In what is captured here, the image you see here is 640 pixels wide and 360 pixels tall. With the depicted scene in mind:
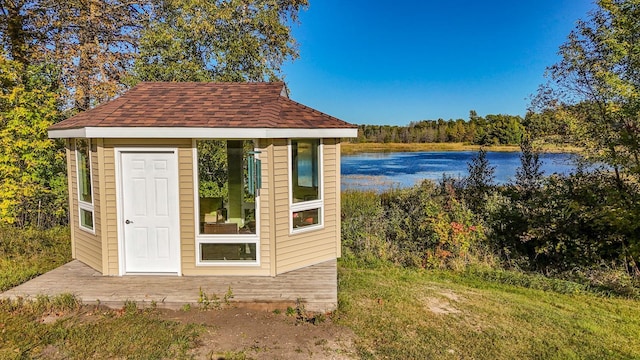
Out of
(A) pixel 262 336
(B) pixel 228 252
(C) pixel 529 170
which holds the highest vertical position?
(C) pixel 529 170

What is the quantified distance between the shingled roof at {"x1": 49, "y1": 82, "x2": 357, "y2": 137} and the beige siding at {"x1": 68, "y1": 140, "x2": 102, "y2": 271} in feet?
2.00

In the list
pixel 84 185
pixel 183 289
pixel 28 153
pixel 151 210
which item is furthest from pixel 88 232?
pixel 28 153

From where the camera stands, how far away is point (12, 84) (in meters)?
8.61

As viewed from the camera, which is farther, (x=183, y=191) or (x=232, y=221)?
(x=232, y=221)

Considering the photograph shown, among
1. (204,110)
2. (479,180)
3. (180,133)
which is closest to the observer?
(180,133)

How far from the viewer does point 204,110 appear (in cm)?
585

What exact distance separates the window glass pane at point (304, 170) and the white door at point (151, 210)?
5.93 feet

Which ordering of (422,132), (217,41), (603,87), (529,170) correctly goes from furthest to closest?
(422,132), (217,41), (529,170), (603,87)

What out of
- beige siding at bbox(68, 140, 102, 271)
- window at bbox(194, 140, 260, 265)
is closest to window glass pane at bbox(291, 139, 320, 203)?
window at bbox(194, 140, 260, 265)

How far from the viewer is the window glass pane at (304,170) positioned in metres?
5.85

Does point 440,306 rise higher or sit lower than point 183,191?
lower

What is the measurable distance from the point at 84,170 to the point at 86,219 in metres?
0.82

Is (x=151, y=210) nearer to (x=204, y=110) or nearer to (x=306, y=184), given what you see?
(x=204, y=110)

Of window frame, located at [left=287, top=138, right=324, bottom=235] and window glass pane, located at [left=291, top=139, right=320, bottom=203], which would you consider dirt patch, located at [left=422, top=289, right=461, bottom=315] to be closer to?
window frame, located at [left=287, top=138, right=324, bottom=235]
